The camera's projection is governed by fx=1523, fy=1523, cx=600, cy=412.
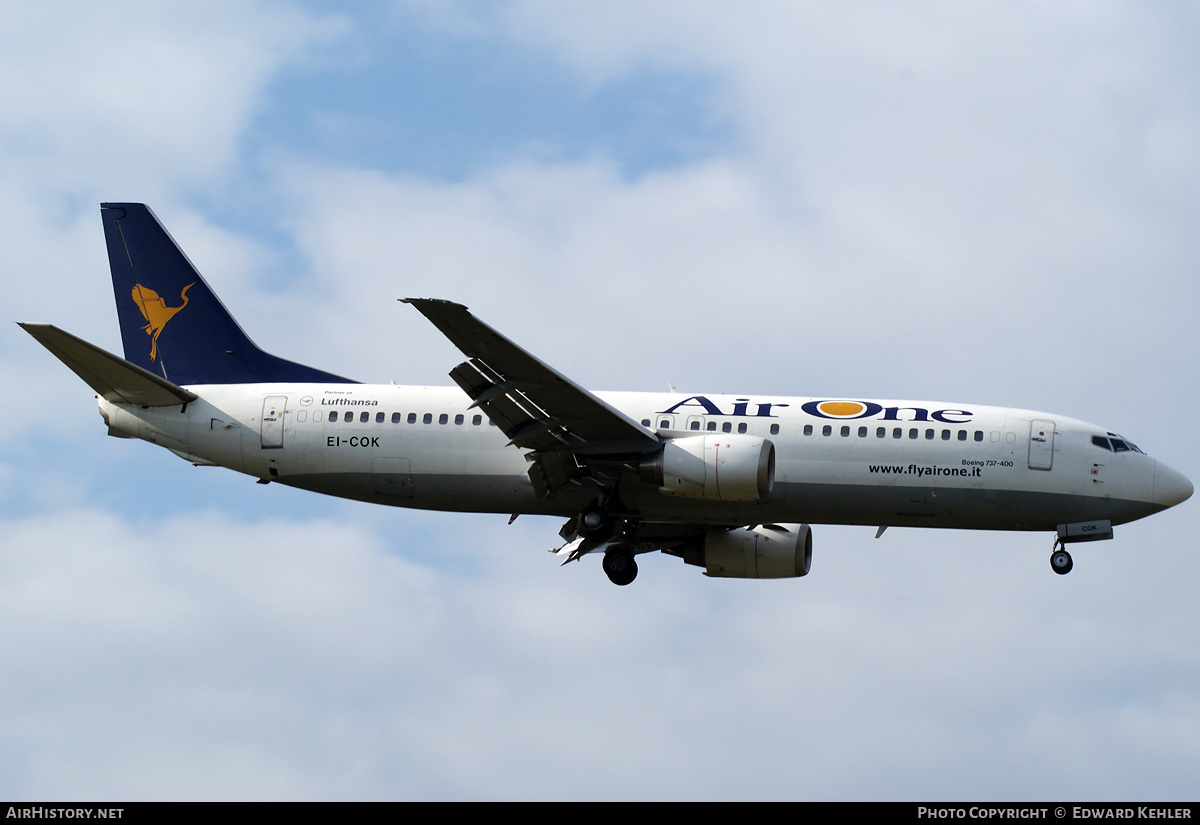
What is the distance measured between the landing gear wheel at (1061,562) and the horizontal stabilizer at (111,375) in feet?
66.7

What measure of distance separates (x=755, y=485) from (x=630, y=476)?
3.09 meters

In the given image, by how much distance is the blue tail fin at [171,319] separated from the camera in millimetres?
37812

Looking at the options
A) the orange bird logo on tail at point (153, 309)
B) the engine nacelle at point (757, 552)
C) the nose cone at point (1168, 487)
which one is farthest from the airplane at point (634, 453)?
the orange bird logo on tail at point (153, 309)

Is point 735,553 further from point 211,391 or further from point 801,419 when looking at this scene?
point 211,391

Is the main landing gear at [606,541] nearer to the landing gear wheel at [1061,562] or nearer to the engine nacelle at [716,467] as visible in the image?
the engine nacelle at [716,467]

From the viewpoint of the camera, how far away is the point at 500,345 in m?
30.6

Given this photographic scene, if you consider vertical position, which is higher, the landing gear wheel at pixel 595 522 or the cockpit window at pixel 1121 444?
the cockpit window at pixel 1121 444

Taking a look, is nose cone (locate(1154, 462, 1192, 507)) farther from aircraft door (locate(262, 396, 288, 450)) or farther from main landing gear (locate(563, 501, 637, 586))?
aircraft door (locate(262, 396, 288, 450))

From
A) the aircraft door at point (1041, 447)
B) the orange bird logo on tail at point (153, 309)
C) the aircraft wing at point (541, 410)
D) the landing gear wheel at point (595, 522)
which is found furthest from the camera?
the orange bird logo on tail at point (153, 309)

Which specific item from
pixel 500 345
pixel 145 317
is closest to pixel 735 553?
pixel 500 345

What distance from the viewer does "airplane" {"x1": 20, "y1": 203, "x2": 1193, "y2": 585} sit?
32938 mm

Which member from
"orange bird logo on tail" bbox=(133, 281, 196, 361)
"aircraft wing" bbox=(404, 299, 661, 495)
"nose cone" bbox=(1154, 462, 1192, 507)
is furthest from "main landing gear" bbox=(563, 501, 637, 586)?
"nose cone" bbox=(1154, 462, 1192, 507)
